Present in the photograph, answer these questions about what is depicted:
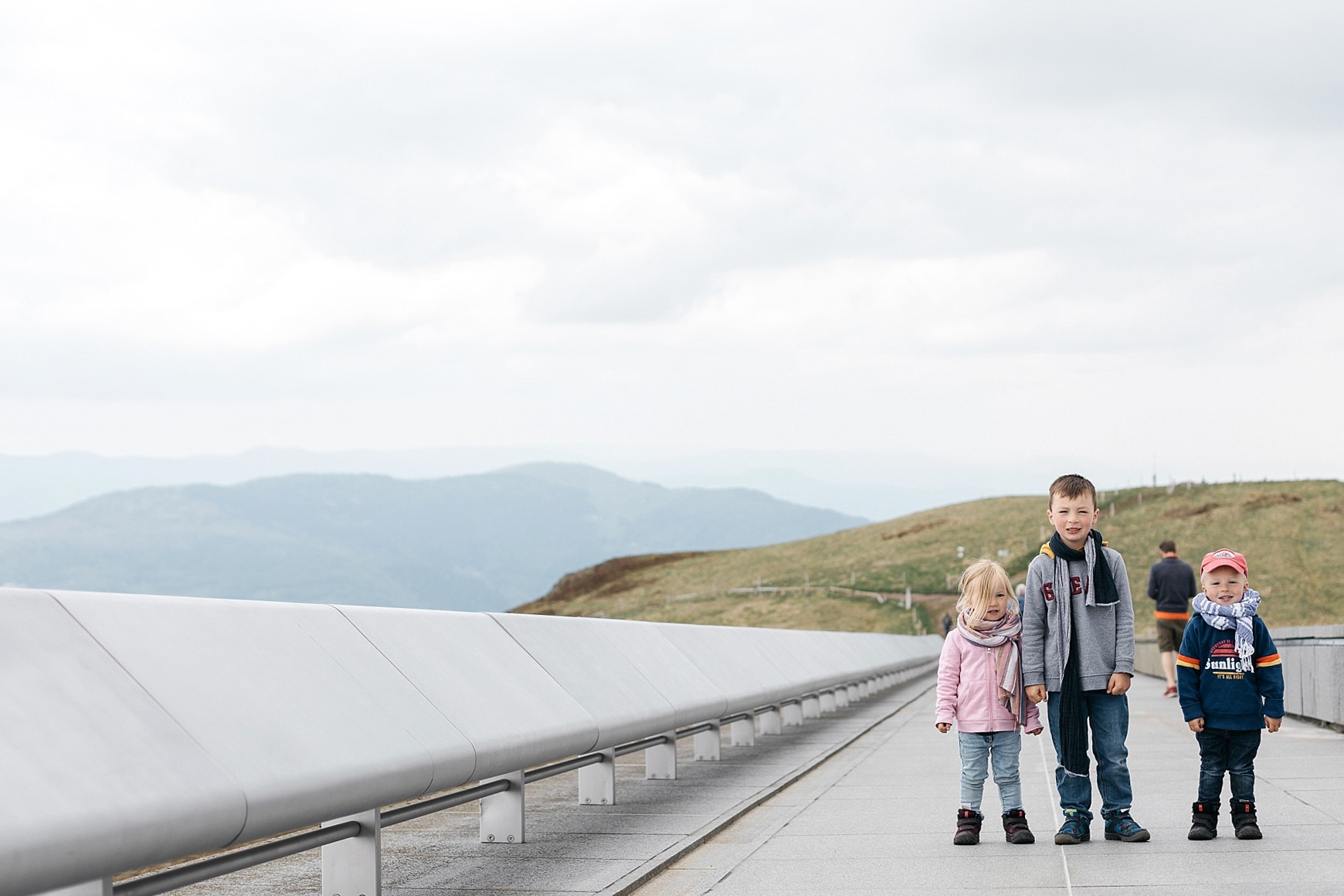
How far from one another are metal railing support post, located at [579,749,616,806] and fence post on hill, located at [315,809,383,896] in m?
3.85

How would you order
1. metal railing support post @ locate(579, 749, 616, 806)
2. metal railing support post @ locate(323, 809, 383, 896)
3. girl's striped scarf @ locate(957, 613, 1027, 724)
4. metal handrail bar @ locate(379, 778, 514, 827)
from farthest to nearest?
metal railing support post @ locate(579, 749, 616, 806) → girl's striped scarf @ locate(957, 613, 1027, 724) → metal handrail bar @ locate(379, 778, 514, 827) → metal railing support post @ locate(323, 809, 383, 896)

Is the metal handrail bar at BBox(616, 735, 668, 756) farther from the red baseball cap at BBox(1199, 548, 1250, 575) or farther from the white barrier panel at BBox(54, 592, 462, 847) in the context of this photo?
the red baseball cap at BBox(1199, 548, 1250, 575)

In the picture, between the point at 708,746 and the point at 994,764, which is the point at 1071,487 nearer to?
the point at 994,764

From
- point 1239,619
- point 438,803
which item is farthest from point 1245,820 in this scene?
point 438,803

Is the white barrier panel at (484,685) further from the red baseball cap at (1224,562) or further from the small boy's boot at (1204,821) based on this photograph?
the red baseball cap at (1224,562)

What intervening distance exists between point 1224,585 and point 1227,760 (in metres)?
0.95

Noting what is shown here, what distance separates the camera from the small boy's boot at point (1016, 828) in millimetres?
8203

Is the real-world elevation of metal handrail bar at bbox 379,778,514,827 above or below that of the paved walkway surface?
above

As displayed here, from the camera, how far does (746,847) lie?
26.9 feet

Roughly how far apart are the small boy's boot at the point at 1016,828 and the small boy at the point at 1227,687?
0.86 metres

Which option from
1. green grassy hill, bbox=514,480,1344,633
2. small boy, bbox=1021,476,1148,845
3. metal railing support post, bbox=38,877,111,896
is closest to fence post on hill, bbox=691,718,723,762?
small boy, bbox=1021,476,1148,845

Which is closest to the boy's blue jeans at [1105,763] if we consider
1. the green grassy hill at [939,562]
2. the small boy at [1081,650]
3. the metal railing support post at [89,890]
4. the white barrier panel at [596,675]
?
the small boy at [1081,650]

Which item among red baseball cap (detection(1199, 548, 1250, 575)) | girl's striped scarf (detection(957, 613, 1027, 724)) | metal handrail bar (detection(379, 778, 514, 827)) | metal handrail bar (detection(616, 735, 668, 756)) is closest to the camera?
metal handrail bar (detection(379, 778, 514, 827))

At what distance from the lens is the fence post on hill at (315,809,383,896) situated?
20.0ft
